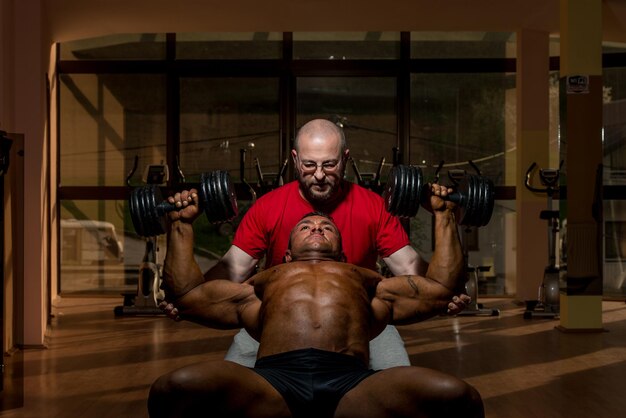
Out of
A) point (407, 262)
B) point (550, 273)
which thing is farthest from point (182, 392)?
point (550, 273)

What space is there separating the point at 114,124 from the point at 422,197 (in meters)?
6.28

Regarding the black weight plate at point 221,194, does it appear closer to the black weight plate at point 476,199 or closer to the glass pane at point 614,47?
the black weight plate at point 476,199

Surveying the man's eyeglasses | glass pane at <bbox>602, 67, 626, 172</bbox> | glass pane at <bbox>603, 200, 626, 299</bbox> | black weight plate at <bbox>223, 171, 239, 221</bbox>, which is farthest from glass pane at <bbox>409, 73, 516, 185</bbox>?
black weight plate at <bbox>223, 171, 239, 221</bbox>

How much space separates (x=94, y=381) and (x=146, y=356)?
2.47 feet

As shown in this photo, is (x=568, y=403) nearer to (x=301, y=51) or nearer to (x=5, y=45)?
(x=5, y=45)

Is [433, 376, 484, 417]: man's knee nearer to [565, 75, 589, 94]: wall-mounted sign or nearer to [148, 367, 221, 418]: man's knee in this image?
[148, 367, 221, 418]: man's knee

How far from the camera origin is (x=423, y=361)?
17.6 feet

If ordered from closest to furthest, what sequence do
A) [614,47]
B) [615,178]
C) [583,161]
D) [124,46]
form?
[583,161]
[615,178]
[614,47]
[124,46]

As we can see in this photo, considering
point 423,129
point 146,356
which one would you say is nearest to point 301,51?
point 423,129

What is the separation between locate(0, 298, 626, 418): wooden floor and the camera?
13.9 feet

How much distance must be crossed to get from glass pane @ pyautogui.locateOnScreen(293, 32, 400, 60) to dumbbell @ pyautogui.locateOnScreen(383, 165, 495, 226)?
5949 mm

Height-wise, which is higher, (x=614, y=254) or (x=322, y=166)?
(x=322, y=166)

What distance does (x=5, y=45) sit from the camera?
5664 millimetres

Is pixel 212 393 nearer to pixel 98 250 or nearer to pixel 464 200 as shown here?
pixel 464 200
